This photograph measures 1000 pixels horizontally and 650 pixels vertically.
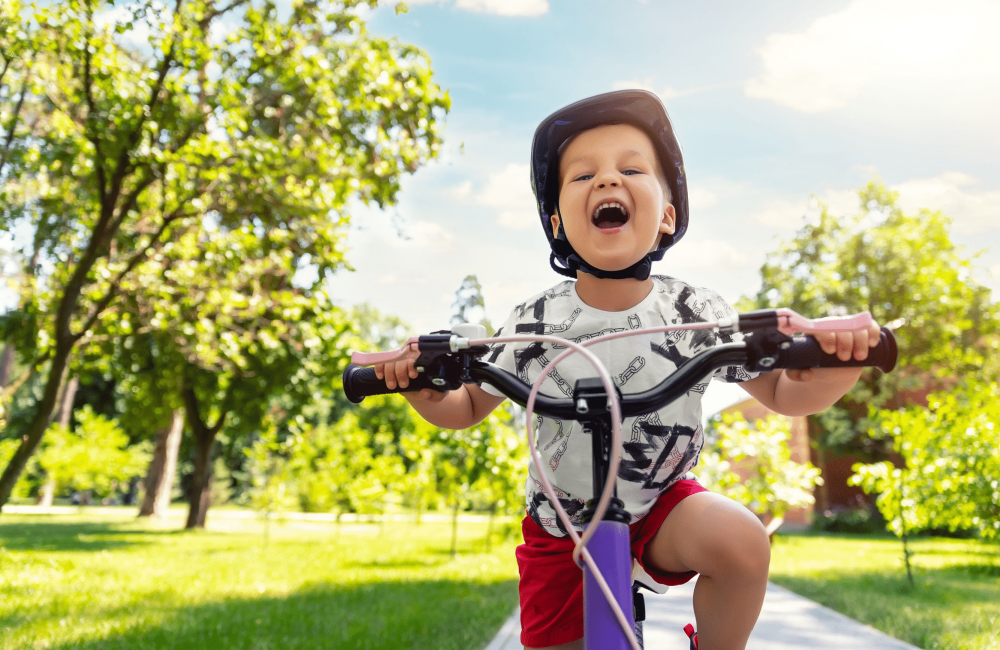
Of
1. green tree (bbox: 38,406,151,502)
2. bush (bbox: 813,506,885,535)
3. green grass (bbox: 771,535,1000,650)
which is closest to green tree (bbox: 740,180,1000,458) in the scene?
bush (bbox: 813,506,885,535)

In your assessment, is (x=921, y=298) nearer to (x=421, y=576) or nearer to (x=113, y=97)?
(x=421, y=576)

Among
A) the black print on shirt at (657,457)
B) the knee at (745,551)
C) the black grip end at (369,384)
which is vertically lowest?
the knee at (745,551)

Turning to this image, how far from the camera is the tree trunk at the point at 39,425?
18.8 feet

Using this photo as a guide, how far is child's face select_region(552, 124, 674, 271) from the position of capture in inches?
71.7

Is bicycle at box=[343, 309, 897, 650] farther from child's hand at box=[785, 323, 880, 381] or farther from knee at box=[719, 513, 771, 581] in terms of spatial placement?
knee at box=[719, 513, 771, 581]

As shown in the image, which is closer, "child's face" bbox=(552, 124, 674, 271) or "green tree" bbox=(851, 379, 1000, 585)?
"child's face" bbox=(552, 124, 674, 271)

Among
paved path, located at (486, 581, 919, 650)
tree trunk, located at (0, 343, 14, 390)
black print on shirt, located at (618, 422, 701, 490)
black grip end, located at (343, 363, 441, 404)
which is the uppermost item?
tree trunk, located at (0, 343, 14, 390)

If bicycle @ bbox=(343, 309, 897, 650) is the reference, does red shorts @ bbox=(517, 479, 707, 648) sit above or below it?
below

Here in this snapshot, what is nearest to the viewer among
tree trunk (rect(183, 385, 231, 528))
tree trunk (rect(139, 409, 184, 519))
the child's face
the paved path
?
the child's face

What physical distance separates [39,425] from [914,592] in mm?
8115

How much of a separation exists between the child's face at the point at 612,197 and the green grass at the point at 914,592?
335cm

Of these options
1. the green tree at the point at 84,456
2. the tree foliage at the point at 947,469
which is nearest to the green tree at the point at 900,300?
the tree foliage at the point at 947,469

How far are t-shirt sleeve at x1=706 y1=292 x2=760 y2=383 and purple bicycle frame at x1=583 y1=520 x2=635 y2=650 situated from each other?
27.8 inches

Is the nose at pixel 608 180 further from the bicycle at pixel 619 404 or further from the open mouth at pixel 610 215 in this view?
the bicycle at pixel 619 404
